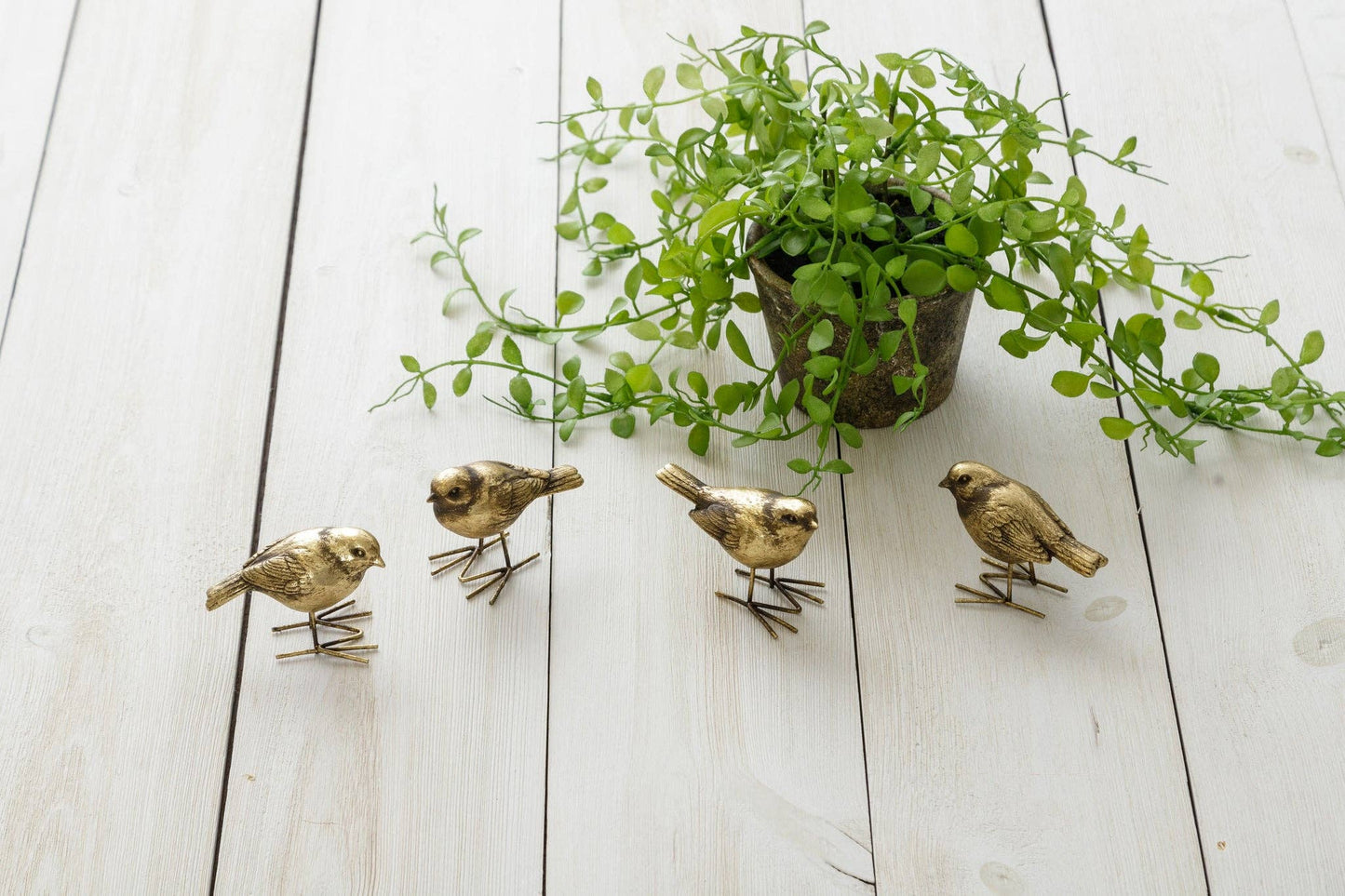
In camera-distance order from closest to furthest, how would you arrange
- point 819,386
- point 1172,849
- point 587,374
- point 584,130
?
point 1172,849, point 819,386, point 587,374, point 584,130

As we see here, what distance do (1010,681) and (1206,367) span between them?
34 cm

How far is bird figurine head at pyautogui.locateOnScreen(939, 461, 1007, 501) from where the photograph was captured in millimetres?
1007

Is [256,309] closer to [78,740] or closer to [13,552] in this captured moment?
[13,552]

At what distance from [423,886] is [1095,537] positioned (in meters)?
0.64

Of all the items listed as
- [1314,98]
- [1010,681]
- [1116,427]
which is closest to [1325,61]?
[1314,98]

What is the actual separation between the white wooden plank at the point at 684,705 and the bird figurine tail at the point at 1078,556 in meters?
0.19

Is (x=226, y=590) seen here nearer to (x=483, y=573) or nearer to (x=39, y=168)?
(x=483, y=573)

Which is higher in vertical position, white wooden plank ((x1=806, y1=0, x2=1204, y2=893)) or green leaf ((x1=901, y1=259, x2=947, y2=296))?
green leaf ((x1=901, y1=259, x2=947, y2=296))

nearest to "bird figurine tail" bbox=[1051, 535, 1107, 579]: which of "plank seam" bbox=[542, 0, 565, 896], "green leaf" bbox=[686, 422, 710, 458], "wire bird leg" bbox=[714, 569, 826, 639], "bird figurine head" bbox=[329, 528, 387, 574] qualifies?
"wire bird leg" bbox=[714, 569, 826, 639]

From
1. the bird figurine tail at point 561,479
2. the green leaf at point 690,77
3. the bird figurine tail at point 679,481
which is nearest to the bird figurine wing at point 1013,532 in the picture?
the bird figurine tail at point 679,481

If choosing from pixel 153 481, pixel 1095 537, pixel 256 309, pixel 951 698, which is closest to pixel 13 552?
pixel 153 481

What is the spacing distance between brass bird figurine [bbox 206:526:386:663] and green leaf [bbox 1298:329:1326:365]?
826 mm

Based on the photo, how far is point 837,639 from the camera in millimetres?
1072

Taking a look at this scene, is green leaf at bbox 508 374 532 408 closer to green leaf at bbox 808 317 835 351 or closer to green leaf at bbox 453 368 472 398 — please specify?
green leaf at bbox 453 368 472 398
